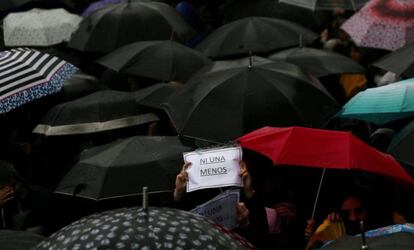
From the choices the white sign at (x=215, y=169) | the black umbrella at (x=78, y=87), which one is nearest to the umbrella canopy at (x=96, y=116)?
the black umbrella at (x=78, y=87)

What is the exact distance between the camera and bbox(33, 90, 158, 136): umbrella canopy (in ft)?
27.1

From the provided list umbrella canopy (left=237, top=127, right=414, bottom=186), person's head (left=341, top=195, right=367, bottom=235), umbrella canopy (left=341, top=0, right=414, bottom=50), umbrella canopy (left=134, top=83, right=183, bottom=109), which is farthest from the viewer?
umbrella canopy (left=341, top=0, right=414, bottom=50)

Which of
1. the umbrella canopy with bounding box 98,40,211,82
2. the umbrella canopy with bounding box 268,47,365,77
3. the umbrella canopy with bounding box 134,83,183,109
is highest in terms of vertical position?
the umbrella canopy with bounding box 134,83,183,109

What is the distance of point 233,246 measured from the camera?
142 inches

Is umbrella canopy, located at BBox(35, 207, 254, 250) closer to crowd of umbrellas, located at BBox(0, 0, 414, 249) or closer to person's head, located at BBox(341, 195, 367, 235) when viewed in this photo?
crowd of umbrellas, located at BBox(0, 0, 414, 249)

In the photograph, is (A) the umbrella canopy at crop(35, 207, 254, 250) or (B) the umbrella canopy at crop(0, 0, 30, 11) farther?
(B) the umbrella canopy at crop(0, 0, 30, 11)

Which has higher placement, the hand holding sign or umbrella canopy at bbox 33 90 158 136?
the hand holding sign

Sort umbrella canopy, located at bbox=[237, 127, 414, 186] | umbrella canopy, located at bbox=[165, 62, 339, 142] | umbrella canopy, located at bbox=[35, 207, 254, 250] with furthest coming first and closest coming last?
umbrella canopy, located at bbox=[165, 62, 339, 142], umbrella canopy, located at bbox=[237, 127, 414, 186], umbrella canopy, located at bbox=[35, 207, 254, 250]

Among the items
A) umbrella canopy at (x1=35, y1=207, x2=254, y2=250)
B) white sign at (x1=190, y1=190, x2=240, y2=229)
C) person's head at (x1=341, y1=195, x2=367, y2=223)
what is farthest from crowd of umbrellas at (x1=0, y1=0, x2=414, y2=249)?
white sign at (x1=190, y1=190, x2=240, y2=229)

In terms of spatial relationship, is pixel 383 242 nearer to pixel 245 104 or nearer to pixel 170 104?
pixel 245 104

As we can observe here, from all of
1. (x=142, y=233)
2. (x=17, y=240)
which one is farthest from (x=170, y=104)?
(x=142, y=233)

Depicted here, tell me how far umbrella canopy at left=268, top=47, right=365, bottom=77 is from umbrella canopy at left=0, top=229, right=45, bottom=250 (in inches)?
196

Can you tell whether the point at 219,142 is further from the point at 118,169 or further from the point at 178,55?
the point at 178,55

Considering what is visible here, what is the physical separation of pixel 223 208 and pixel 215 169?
208mm
